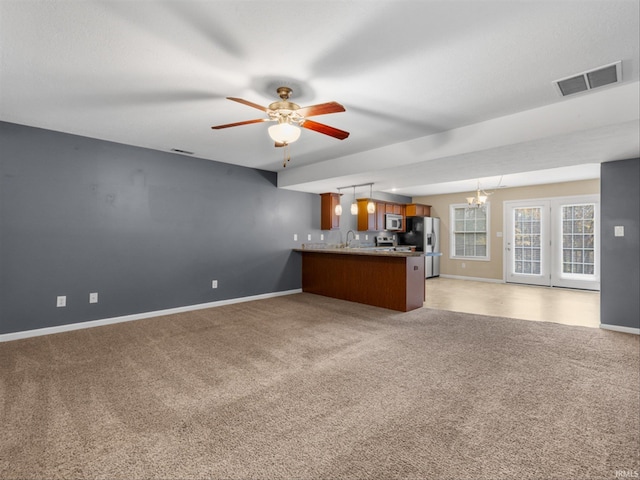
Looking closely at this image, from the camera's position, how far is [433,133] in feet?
12.8

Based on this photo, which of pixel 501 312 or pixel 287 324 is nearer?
pixel 287 324

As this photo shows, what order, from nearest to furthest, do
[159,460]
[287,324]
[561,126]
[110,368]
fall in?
[159,460] → [110,368] → [561,126] → [287,324]

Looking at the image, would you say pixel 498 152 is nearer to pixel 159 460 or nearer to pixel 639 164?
pixel 639 164

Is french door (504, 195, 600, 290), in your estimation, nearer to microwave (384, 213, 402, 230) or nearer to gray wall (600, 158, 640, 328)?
microwave (384, 213, 402, 230)

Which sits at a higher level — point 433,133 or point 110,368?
point 433,133

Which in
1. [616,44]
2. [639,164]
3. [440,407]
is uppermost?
[616,44]

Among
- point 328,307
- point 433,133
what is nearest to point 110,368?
point 328,307

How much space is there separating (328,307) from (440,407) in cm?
315

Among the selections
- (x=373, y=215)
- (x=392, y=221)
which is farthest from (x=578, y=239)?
(x=373, y=215)

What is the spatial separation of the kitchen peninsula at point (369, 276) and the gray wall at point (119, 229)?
89 cm

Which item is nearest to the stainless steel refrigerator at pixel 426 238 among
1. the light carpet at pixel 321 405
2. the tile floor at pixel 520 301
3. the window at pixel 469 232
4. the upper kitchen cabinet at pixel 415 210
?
the upper kitchen cabinet at pixel 415 210

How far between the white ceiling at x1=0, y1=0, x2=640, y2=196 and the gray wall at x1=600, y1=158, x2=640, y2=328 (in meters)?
0.36

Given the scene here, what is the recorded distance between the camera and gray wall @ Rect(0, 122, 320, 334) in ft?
11.9

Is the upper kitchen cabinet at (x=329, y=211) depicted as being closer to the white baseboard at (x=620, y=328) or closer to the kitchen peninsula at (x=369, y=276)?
the kitchen peninsula at (x=369, y=276)
